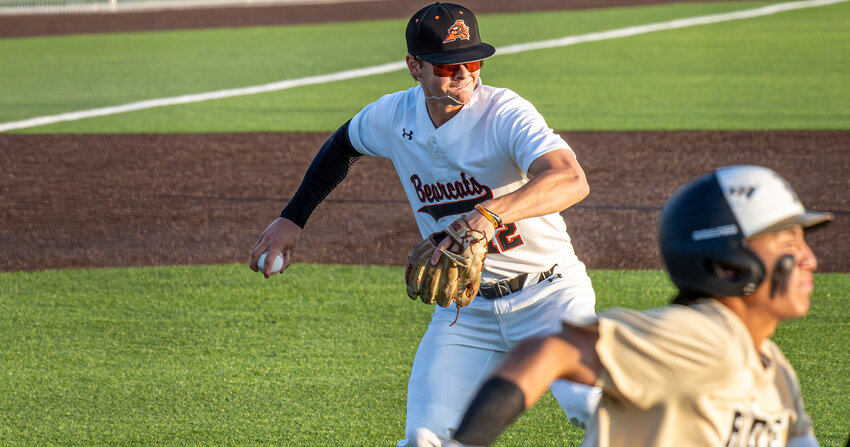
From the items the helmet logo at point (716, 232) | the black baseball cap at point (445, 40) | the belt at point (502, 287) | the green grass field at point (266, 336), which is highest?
the black baseball cap at point (445, 40)

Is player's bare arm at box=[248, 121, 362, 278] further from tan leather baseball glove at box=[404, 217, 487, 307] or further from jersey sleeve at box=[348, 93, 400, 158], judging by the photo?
tan leather baseball glove at box=[404, 217, 487, 307]

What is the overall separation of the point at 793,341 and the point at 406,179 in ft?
8.83

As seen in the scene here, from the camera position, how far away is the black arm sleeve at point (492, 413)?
2.03 meters

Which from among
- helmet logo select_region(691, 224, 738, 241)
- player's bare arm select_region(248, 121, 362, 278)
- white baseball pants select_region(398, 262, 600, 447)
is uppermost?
helmet logo select_region(691, 224, 738, 241)

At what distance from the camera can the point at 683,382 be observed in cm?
209

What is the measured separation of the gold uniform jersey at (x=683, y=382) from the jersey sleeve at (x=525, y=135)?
57.8 inches

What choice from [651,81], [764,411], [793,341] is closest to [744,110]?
[651,81]

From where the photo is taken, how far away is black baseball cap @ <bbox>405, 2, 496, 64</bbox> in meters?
3.98

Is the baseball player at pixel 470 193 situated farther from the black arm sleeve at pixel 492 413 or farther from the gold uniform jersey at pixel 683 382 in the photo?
the black arm sleeve at pixel 492 413

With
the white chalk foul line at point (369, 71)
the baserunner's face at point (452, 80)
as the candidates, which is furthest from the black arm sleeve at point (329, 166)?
the white chalk foul line at point (369, 71)

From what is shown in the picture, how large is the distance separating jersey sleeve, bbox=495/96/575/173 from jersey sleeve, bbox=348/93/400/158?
22.6 inches

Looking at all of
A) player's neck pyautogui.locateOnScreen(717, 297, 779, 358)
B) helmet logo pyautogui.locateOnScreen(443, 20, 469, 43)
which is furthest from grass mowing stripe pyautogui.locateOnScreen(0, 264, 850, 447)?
player's neck pyautogui.locateOnScreen(717, 297, 779, 358)

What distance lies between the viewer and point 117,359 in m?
5.72

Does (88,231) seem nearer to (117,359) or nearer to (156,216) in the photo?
(156,216)
